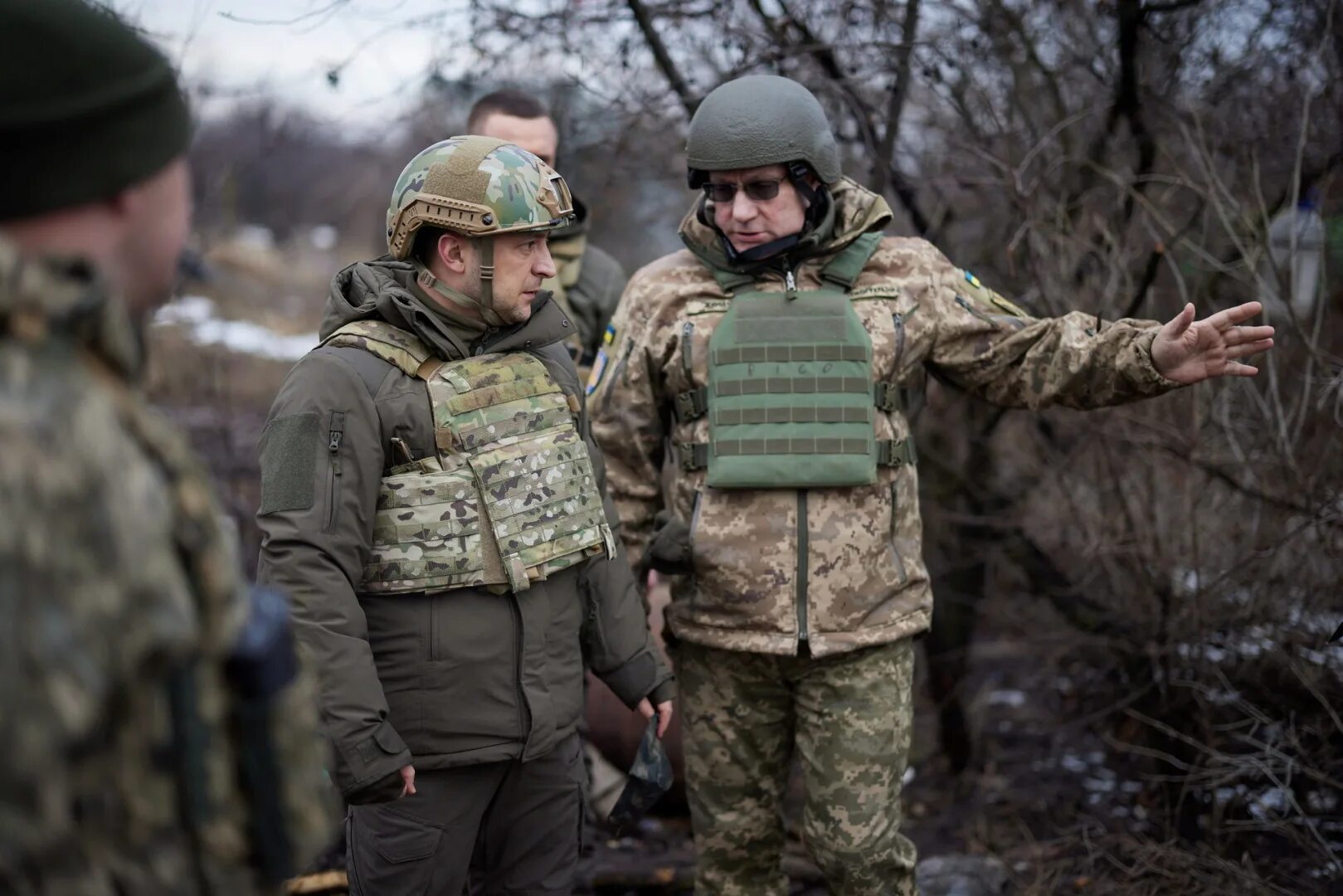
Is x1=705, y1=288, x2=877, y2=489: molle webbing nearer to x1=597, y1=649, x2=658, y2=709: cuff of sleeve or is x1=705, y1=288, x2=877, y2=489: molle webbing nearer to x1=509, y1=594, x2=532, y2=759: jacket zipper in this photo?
x1=597, y1=649, x2=658, y2=709: cuff of sleeve

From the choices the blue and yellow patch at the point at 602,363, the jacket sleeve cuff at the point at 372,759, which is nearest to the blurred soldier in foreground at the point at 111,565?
the jacket sleeve cuff at the point at 372,759

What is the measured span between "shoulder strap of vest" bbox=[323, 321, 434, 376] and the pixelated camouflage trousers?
1.23 metres

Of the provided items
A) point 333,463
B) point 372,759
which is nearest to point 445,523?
point 333,463

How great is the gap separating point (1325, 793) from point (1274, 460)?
1048mm

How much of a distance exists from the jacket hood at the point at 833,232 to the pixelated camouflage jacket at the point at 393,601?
647 mm

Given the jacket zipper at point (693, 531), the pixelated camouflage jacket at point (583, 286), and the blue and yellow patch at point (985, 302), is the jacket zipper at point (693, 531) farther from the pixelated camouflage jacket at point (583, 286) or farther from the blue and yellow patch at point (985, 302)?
the pixelated camouflage jacket at point (583, 286)

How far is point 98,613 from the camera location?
50.9 inches

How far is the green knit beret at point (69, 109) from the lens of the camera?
56.5 inches

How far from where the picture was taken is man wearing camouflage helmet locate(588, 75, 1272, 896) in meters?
3.31

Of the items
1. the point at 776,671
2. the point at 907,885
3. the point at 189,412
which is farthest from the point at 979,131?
the point at 189,412

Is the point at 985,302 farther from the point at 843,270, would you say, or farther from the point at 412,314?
the point at 412,314

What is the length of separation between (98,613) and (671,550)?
2189mm

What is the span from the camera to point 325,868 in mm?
4273

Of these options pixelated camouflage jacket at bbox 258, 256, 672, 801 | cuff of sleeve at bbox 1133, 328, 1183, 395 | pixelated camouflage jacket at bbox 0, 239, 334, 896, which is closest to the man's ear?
pixelated camouflage jacket at bbox 258, 256, 672, 801
